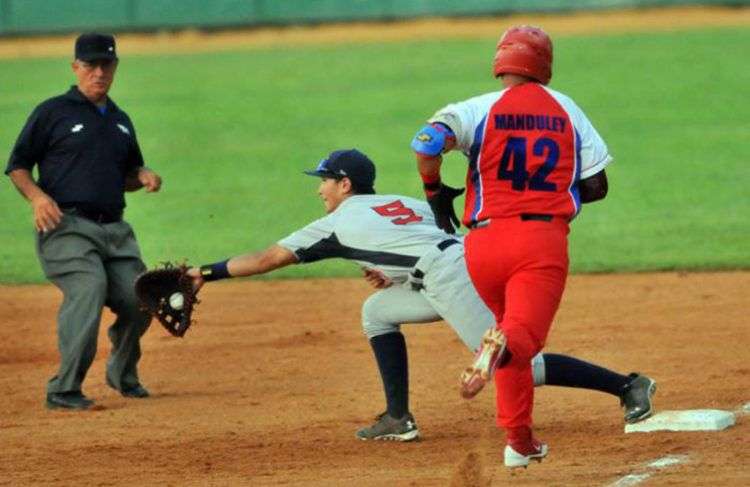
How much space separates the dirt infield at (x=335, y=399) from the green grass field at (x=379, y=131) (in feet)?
5.45

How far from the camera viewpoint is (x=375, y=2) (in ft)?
110

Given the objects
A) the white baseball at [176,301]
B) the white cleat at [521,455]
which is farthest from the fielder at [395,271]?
the white cleat at [521,455]

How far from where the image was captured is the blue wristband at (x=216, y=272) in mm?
7422

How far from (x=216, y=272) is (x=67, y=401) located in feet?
5.15

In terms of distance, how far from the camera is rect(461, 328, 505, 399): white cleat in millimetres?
6062

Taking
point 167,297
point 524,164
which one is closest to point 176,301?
point 167,297

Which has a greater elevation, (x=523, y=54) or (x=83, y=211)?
(x=523, y=54)

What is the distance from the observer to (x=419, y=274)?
24.2 ft

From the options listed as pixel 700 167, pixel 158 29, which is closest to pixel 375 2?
pixel 158 29

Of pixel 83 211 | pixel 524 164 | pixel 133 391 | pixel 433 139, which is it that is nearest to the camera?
pixel 433 139

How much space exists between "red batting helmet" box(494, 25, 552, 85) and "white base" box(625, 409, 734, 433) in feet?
6.13

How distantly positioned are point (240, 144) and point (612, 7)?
15024mm

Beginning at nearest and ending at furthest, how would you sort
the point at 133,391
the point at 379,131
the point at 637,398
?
the point at 637,398 < the point at 133,391 < the point at 379,131

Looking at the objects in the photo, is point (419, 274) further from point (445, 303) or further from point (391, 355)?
point (391, 355)
